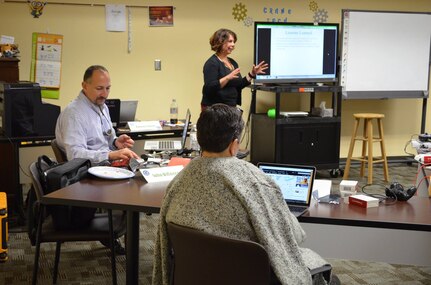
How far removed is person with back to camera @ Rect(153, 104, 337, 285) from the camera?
192 centimetres

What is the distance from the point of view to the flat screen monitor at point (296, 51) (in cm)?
604

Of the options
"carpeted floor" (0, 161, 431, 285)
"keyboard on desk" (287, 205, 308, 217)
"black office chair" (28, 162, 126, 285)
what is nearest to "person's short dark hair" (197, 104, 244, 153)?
"keyboard on desk" (287, 205, 308, 217)

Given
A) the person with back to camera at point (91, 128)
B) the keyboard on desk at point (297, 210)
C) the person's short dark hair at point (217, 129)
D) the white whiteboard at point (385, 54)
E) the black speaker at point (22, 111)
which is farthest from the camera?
the white whiteboard at point (385, 54)

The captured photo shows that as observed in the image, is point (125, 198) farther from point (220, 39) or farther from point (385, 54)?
point (385, 54)

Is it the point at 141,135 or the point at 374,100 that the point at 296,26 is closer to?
the point at 374,100

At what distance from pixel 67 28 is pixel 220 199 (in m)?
4.41

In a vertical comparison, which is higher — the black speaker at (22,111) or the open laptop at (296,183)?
the black speaker at (22,111)

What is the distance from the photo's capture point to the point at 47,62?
19.2 ft

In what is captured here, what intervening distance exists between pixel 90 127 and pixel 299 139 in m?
2.97

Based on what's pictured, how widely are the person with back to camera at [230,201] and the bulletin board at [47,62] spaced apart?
4160mm

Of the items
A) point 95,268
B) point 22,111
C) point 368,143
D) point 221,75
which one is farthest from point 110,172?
point 368,143

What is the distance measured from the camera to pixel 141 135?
488cm

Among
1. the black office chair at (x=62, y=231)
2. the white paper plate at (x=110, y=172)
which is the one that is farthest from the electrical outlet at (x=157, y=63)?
the black office chair at (x=62, y=231)

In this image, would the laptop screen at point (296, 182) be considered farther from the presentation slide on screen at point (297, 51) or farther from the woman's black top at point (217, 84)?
the presentation slide on screen at point (297, 51)
